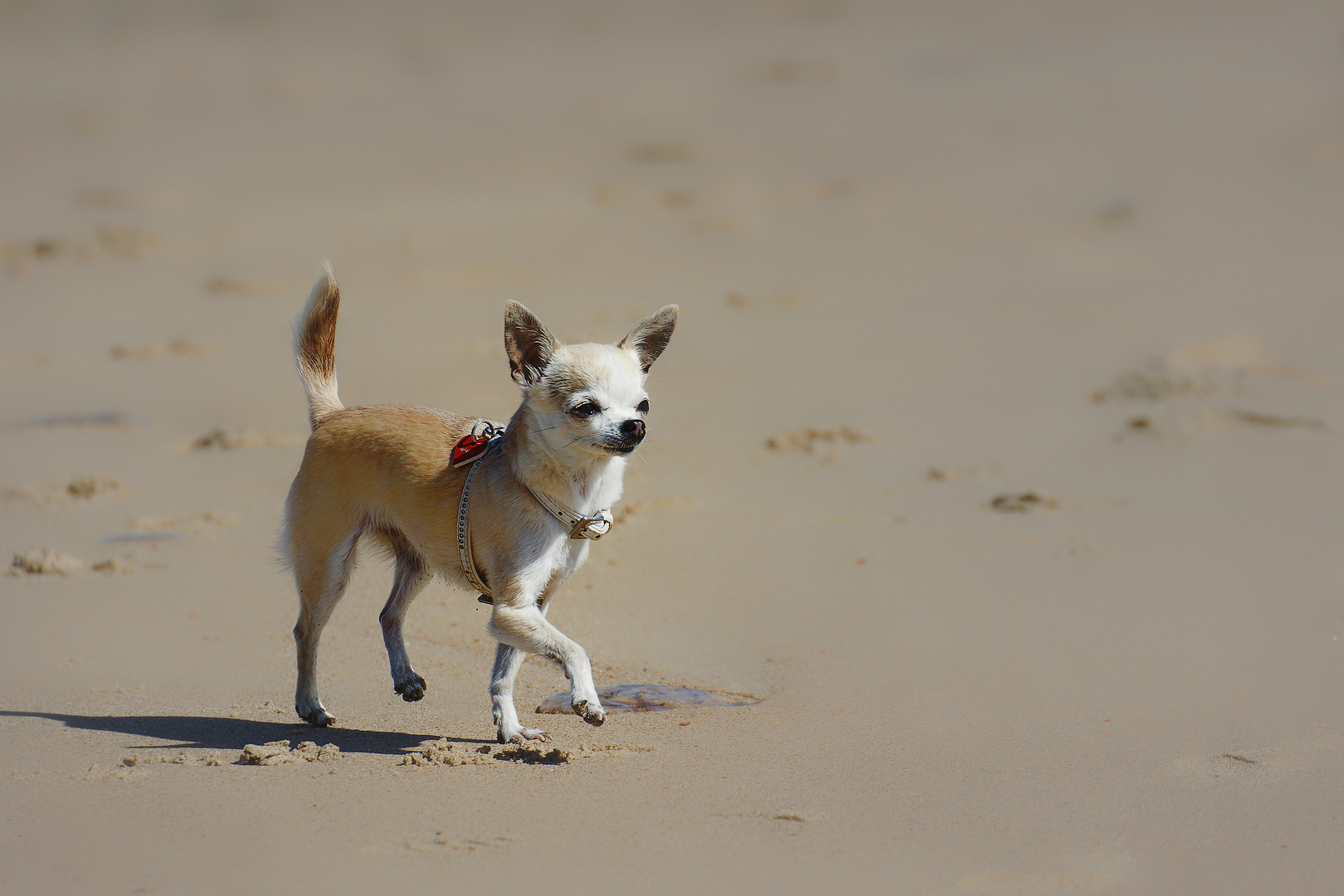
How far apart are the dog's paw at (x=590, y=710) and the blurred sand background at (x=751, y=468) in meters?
0.24

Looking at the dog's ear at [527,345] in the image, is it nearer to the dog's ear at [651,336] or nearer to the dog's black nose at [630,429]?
the dog's ear at [651,336]

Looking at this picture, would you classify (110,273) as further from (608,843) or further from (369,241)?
(608,843)

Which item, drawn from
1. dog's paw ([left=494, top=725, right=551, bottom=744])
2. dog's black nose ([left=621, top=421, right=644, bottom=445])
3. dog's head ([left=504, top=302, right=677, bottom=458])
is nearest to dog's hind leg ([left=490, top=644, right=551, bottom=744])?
dog's paw ([left=494, top=725, right=551, bottom=744])

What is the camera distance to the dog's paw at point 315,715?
4.68 metres

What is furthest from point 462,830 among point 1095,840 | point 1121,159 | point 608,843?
point 1121,159

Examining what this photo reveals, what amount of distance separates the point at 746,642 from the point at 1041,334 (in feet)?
18.9

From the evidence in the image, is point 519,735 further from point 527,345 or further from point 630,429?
point 527,345

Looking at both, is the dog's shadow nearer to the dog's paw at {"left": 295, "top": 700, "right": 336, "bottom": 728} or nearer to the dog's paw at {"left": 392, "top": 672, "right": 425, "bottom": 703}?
the dog's paw at {"left": 295, "top": 700, "right": 336, "bottom": 728}

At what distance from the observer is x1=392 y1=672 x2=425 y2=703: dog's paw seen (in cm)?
473

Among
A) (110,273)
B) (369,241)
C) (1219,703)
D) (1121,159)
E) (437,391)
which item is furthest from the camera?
(1121,159)

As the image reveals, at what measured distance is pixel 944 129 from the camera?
1695 centimetres

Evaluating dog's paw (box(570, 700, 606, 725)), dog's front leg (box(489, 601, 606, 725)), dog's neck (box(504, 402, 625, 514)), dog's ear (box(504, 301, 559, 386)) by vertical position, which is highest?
dog's ear (box(504, 301, 559, 386))

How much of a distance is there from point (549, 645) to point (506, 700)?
45 centimetres

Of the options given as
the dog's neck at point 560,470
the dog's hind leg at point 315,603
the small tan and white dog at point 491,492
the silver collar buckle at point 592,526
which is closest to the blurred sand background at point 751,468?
the dog's hind leg at point 315,603
